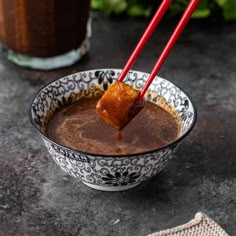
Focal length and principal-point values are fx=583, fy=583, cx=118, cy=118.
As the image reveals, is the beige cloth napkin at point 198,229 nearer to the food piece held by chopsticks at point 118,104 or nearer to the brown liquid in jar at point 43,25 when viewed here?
the food piece held by chopsticks at point 118,104

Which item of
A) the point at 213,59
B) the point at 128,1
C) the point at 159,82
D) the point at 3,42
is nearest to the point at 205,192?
the point at 159,82

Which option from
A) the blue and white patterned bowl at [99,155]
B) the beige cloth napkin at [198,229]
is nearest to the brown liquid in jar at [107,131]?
the blue and white patterned bowl at [99,155]

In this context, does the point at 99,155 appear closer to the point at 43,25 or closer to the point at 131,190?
the point at 131,190

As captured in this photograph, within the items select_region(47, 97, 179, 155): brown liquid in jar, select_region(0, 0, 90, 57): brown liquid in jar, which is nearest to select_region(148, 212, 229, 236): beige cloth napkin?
select_region(47, 97, 179, 155): brown liquid in jar

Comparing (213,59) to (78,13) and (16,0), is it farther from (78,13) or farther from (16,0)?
(16,0)

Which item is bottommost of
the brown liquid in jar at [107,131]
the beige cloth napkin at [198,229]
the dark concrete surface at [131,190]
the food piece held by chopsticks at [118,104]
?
the dark concrete surface at [131,190]

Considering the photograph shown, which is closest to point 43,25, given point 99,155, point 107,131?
point 107,131
